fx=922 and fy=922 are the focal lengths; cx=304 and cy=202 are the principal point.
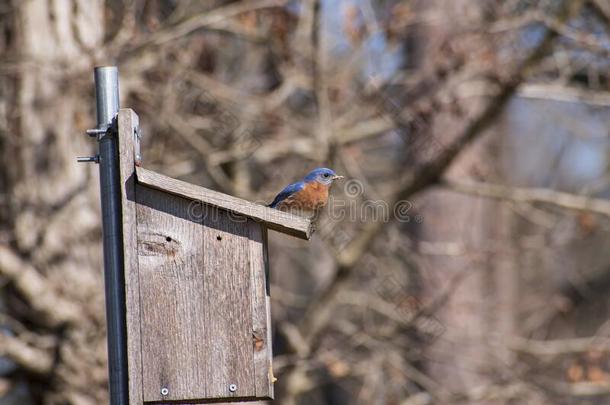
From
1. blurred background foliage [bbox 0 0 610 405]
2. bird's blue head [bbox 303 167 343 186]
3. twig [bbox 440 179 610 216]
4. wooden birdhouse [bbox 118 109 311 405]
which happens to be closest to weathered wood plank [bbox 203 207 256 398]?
wooden birdhouse [bbox 118 109 311 405]

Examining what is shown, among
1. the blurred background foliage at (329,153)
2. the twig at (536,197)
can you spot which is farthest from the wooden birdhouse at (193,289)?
the twig at (536,197)

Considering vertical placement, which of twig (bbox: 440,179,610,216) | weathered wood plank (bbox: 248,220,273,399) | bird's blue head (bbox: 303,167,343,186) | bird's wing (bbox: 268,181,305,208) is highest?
twig (bbox: 440,179,610,216)

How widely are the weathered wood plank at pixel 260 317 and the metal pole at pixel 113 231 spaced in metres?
0.47

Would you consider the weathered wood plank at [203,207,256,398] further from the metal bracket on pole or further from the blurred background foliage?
the blurred background foliage

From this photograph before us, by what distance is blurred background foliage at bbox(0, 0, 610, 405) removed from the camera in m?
6.32

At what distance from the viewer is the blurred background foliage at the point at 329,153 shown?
6324 mm

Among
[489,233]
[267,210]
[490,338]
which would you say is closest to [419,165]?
[490,338]

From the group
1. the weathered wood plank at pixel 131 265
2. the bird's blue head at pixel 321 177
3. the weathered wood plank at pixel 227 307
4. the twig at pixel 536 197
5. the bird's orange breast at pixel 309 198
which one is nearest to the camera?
the weathered wood plank at pixel 131 265

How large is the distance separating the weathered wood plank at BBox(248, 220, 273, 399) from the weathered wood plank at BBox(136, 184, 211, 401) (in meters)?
0.18

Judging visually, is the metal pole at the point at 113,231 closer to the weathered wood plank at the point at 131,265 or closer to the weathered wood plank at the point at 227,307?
the weathered wood plank at the point at 131,265

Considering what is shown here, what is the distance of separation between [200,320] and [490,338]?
15.0 feet

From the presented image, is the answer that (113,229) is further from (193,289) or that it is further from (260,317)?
(260,317)

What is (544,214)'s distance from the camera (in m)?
8.19

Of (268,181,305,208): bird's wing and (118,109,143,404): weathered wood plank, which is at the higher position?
(268,181,305,208): bird's wing
